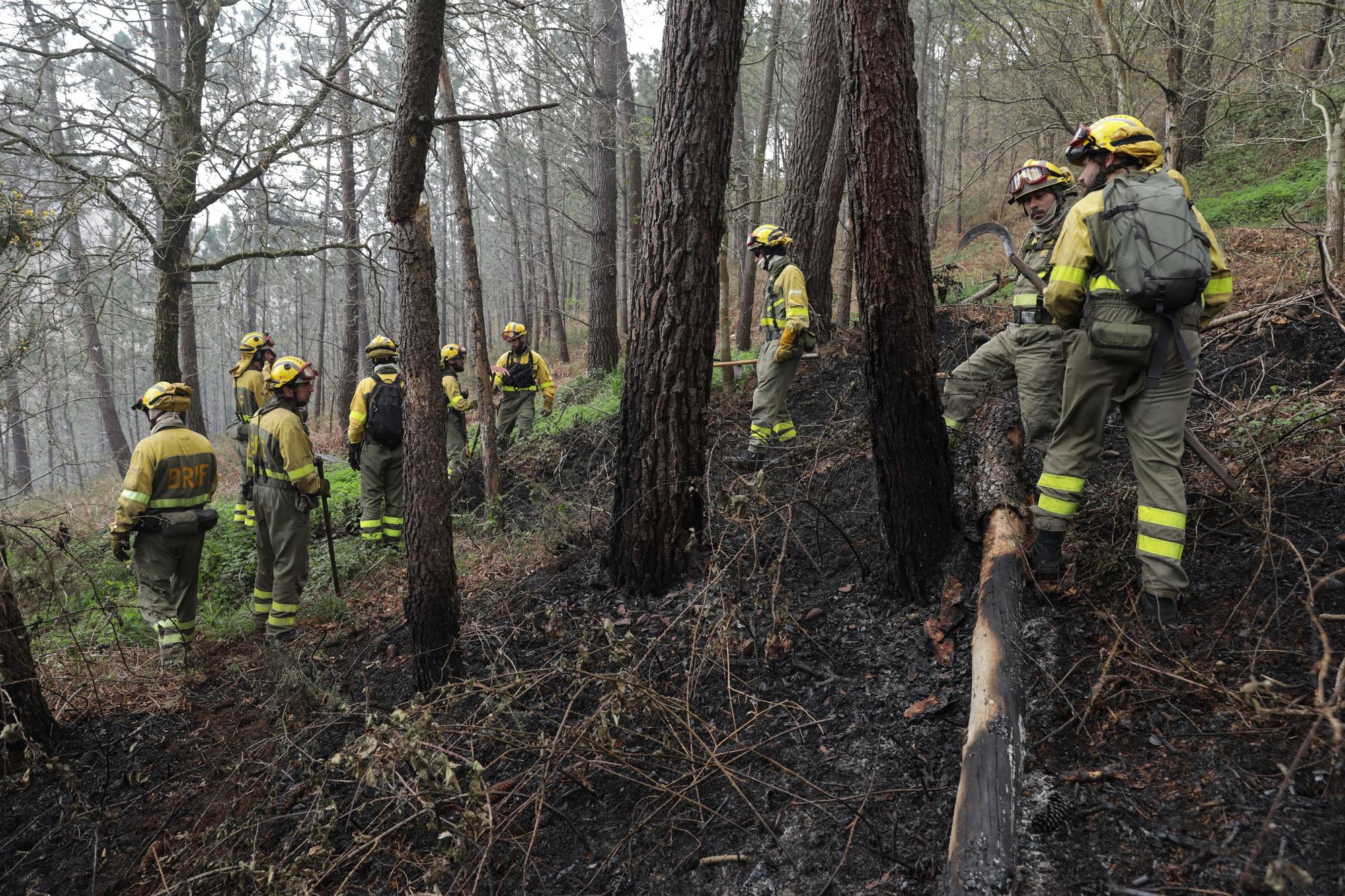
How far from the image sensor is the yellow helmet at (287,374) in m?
6.10

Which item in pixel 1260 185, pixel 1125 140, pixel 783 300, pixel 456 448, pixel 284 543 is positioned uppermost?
pixel 1260 185

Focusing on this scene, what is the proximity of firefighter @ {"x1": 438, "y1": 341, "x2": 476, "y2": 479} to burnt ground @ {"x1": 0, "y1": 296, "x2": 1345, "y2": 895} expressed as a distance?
4373 millimetres

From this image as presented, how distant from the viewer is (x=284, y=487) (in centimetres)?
605

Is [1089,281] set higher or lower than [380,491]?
higher

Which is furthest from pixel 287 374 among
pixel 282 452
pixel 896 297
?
pixel 896 297

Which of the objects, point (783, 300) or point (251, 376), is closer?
point (783, 300)

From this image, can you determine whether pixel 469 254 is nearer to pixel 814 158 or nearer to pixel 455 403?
pixel 455 403

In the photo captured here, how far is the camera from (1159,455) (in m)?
3.39

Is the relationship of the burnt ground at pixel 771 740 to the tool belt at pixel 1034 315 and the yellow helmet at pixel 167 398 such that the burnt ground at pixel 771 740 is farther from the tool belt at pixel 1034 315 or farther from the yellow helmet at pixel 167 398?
the yellow helmet at pixel 167 398

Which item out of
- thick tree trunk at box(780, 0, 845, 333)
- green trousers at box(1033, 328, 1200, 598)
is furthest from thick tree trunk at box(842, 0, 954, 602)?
thick tree trunk at box(780, 0, 845, 333)

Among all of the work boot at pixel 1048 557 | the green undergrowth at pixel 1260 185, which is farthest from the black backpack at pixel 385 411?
the green undergrowth at pixel 1260 185

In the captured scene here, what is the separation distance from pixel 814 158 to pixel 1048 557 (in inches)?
259

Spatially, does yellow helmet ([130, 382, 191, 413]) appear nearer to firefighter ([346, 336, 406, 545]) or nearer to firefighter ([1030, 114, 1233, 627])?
firefighter ([346, 336, 406, 545])

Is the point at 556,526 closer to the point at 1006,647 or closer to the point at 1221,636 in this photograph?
the point at 1006,647
